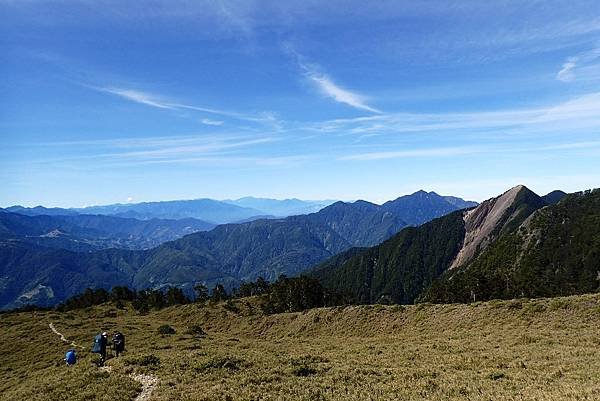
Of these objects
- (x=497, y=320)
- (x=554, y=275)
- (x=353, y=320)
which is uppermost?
(x=497, y=320)

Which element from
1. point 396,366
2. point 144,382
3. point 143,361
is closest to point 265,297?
point 143,361

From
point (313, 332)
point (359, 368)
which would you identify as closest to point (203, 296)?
point (313, 332)

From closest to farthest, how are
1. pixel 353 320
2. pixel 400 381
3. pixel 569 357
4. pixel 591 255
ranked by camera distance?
pixel 400 381 → pixel 569 357 → pixel 353 320 → pixel 591 255

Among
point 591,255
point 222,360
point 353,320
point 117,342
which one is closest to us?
point 222,360

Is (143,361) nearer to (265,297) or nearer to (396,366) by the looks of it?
(396,366)

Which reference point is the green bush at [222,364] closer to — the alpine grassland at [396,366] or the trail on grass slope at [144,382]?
the alpine grassland at [396,366]

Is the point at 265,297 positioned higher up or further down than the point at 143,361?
further down

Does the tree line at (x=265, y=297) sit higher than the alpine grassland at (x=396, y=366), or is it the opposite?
the alpine grassland at (x=396, y=366)

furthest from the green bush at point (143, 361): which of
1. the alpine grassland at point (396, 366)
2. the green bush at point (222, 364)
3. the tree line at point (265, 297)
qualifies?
the tree line at point (265, 297)

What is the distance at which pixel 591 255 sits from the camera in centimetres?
19362

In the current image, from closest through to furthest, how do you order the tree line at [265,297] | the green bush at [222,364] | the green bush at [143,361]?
the green bush at [222,364] → the green bush at [143,361] → the tree line at [265,297]

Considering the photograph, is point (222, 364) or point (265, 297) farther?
point (265, 297)

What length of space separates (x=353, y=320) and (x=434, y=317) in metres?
14.3

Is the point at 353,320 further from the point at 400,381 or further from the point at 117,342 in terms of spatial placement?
the point at 400,381
